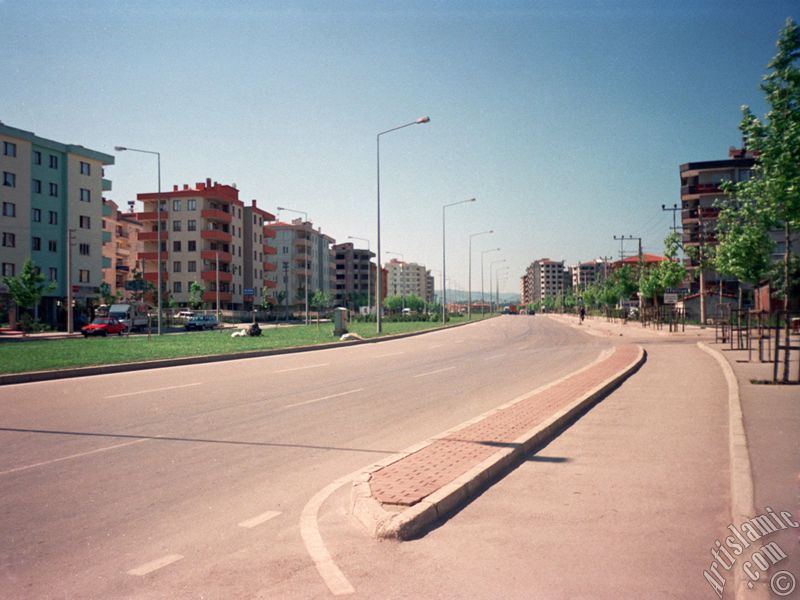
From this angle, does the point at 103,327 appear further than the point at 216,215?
No

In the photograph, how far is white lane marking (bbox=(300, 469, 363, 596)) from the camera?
385 cm

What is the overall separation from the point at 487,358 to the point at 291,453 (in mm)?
14927

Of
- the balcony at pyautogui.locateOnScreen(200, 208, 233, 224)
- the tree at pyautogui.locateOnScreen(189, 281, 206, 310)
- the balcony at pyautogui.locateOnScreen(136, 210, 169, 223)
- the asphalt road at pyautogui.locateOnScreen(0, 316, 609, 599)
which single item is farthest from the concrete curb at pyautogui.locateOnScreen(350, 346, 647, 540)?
the balcony at pyautogui.locateOnScreen(136, 210, 169, 223)

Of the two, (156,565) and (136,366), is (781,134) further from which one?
(136,366)

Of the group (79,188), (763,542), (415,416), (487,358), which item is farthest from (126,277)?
(763,542)

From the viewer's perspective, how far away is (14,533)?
4.80m

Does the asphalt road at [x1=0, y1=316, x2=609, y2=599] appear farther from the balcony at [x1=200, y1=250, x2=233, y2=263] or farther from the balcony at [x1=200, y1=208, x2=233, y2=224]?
the balcony at [x1=200, y1=208, x2=233, y2=224]

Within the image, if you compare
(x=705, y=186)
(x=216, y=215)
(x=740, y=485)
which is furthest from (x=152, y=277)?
(x=740, y=485)

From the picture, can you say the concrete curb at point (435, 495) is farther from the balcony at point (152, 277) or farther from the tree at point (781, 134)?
the balcony at point (152, 277)

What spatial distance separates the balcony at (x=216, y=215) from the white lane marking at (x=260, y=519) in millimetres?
80501

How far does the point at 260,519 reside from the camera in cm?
507

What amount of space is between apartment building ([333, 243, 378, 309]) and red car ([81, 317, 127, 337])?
11242 centimetres

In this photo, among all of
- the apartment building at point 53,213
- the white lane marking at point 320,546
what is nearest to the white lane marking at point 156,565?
the white lane marking at point 320,546

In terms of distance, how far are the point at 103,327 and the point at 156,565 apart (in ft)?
145
